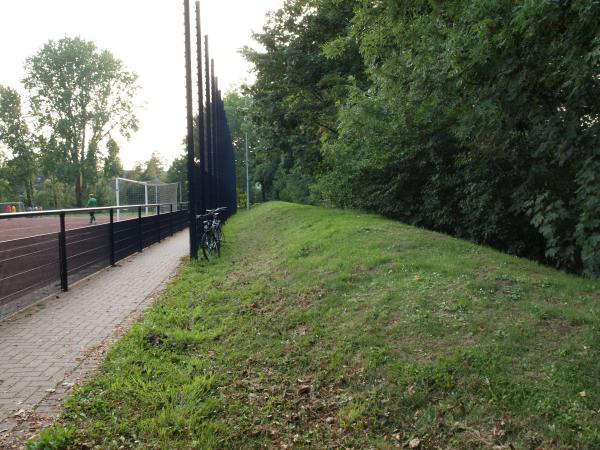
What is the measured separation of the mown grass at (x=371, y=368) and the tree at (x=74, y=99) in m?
57.2

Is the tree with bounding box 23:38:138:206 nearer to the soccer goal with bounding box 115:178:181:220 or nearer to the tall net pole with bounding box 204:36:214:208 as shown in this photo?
the soccer goal with bounding box 115:178:181:220

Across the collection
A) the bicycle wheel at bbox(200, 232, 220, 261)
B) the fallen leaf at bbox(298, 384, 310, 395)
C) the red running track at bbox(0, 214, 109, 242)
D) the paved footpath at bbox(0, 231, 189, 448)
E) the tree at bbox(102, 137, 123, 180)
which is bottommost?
the fallen leaf at bbox(298, 384, 310, 395)

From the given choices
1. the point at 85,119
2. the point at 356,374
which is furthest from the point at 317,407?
the point at 85,119

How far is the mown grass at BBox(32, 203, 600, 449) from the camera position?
3.36 meters

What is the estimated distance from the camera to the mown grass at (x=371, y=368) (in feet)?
11.0

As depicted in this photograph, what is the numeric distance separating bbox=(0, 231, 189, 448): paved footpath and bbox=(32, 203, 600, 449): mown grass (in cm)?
24

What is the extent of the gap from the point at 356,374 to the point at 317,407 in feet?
1.53

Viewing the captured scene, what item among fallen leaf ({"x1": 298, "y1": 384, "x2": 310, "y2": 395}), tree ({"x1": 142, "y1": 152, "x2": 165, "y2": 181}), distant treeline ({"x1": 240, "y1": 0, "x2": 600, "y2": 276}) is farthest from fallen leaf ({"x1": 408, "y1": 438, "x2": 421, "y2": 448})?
tree ({"x1": 142, "y1": 152, "x2": 165, "y2": 181})

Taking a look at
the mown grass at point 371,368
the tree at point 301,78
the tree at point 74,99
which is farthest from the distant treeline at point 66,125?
the mown grass at point 371,368

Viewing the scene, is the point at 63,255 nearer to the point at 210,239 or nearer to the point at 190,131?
the point at 190,131

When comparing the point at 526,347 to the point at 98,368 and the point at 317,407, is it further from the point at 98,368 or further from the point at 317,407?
the point at 98,368

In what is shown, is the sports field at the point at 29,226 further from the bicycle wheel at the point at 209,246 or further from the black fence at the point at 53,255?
the bicycle wheel at the point at 209,246

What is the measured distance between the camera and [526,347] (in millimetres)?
3941

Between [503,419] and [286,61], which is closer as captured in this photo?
[503,419]
